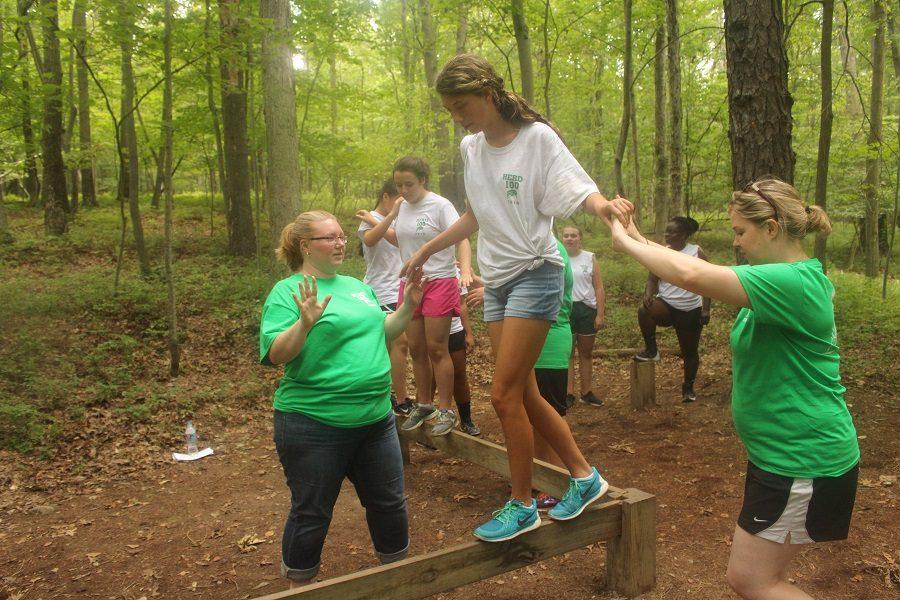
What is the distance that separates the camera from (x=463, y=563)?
2.82 m

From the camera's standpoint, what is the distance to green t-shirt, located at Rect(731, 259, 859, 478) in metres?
2.02

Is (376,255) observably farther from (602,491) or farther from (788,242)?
(788,242)

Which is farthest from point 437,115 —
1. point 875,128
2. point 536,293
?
point 536,293

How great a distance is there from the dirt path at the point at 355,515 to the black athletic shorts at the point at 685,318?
0.90 meters

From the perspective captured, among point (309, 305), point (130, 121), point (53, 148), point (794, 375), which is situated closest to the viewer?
point (794, 375)

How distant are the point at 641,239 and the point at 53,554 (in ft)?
14.4

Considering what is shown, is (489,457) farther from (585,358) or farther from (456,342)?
(585,358)

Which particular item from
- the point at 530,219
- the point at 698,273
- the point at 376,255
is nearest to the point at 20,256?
the point at 376,255

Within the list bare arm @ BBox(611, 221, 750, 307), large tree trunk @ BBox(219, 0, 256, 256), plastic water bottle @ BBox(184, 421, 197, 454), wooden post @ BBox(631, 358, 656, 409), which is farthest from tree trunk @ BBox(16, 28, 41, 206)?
bare arm @ BBox(611, 221, 750, 307)

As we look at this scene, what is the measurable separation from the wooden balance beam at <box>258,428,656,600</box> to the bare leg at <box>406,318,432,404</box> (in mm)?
1555

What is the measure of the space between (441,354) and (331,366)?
7.13 ft

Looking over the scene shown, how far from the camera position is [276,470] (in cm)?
570

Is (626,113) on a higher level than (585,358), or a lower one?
higher

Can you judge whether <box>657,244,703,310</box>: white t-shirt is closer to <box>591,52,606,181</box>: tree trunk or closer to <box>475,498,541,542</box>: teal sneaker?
<box>475,498,541,542</box>: teal sneaker
